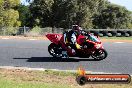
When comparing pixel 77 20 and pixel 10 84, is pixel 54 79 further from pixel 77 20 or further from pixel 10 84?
pixel 77 20

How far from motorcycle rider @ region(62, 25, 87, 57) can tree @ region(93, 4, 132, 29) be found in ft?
227

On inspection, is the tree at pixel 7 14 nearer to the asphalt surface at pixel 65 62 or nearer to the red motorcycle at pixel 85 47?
the asphalt surface at pixel 65 62

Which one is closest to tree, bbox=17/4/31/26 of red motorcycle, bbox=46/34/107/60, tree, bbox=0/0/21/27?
tree, bbox=0/0/21/27

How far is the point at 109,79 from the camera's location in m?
5.86

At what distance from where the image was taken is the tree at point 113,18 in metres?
88.3

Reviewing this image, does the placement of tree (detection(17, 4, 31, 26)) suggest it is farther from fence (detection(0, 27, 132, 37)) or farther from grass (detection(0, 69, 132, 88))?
grass (detection(0, 69, 132, 88))

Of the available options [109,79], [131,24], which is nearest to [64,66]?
[109,79]

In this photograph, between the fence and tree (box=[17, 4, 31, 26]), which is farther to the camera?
tree (box=[17, 4, 31, 26])

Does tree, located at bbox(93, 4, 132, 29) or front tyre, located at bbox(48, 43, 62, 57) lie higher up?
front tyre, located at bbox(48, 43, 62, 57)

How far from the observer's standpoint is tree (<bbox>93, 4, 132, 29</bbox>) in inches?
3477

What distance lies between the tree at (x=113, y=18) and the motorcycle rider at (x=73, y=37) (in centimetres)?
6905

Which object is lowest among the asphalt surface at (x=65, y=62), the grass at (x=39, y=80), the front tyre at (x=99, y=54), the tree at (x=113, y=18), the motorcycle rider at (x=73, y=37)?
the tree at (x=113, y=18)

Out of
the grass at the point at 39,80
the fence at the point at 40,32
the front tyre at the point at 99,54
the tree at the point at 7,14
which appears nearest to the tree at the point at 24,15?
the tree at the point at 7,14

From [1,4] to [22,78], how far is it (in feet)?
132
